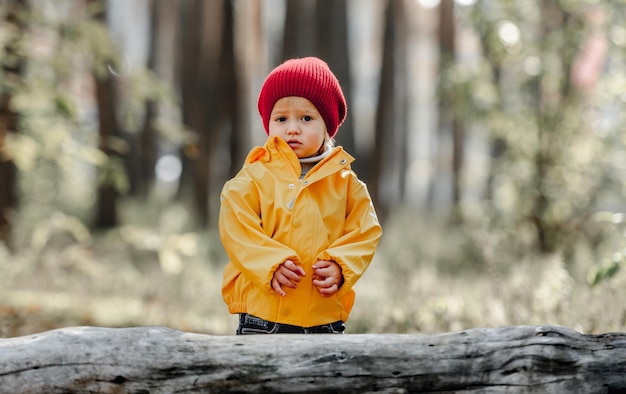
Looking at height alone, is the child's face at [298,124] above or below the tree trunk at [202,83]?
below

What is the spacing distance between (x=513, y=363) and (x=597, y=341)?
15.5 inches

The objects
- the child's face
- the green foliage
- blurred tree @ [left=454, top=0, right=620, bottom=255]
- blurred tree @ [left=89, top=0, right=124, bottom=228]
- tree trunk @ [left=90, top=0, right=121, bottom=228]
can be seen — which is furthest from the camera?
tree trunk @ [left=90, top=0, right=121, bottom=228]

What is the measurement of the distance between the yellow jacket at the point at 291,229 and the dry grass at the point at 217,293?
2196 millimetres

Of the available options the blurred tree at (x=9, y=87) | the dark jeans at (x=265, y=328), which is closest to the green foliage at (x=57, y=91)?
the blurred tree at (x=9, y=87)

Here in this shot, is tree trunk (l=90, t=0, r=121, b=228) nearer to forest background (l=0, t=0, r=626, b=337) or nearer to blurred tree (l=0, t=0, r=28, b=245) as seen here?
forest background (l=0, t=0, r=626, b=337)

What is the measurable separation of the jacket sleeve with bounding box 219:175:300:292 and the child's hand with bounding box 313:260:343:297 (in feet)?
0.32

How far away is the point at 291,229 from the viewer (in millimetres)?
3166

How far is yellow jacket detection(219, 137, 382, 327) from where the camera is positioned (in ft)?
10.2

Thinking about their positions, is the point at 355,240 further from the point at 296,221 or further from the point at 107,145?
the point at 107,145

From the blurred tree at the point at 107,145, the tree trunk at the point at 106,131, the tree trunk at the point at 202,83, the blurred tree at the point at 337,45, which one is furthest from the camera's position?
the tree trunk at the point at 202,83

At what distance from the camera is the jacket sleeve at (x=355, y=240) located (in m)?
3.08

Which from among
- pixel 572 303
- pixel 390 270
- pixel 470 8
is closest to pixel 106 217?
pixel 390 270

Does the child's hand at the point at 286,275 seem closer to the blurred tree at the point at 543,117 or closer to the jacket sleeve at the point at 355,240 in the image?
the jacket sleeve at the point at 355,240

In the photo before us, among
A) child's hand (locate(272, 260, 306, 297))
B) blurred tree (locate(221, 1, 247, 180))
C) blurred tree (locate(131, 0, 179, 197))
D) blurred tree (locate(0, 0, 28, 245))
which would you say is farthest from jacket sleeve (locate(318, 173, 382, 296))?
blurred tree (locate(131, 0, 179, 197))
